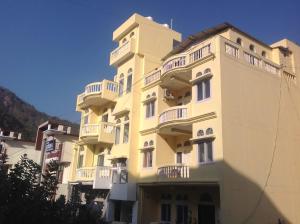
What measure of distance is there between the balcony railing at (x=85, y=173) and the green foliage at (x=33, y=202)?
712 inches

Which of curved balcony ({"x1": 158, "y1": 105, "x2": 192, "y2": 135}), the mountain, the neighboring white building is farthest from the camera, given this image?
the mountain

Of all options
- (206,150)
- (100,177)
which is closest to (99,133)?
(100,177)

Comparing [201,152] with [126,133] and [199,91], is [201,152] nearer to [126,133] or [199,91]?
[199,91]

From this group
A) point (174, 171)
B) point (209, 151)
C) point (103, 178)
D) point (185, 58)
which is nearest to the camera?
point (209, 151)

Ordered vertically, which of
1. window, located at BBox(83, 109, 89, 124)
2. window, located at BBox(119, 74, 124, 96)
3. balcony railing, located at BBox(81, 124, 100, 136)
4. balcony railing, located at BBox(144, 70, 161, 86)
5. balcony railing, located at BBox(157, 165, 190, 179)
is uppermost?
window, located at BBox(119, 74, 124, 96)

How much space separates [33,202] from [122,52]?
758 inches

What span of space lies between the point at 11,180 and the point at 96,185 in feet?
55.5

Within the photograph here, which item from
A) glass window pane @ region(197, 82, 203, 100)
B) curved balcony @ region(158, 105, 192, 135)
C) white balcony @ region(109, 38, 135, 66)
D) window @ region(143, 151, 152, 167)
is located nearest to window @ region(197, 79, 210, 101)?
glass window pane @ region(197, 82, 203, 100)

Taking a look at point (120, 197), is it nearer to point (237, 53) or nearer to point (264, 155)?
point (264, 155)

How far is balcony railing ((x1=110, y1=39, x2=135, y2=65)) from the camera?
76.0ft

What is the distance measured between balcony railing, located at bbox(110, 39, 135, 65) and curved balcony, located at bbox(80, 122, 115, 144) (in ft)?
15.9

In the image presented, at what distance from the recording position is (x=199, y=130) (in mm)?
16438

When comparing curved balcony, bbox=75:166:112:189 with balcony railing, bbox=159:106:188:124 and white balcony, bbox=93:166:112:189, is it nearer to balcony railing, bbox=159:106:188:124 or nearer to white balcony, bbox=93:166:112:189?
white balcony, bbox=93:166:112:189

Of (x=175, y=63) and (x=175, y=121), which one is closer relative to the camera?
(x=175, y=121)
